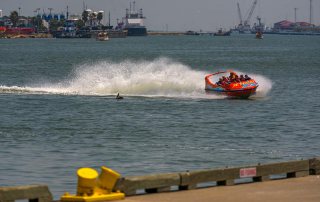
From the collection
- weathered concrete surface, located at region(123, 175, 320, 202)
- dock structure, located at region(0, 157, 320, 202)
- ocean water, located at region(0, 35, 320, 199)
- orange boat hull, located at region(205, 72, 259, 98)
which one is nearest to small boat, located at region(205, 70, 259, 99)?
orange boat hull, located at region(205, 72, 259, 98)

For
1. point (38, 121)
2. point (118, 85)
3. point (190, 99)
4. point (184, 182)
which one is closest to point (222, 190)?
point (184, 182)

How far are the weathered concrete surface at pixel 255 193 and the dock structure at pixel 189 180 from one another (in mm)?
74

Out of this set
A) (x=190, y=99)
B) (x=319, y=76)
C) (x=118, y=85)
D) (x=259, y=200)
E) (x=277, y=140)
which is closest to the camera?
(x=259, y=200)

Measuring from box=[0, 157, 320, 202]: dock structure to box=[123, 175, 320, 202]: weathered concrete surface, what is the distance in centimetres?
7

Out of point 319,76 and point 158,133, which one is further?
point 319,76

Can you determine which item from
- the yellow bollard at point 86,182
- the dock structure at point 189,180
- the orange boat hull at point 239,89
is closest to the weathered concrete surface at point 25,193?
the dock structure at point 189,180

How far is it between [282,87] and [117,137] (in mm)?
41370

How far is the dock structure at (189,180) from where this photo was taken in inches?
792

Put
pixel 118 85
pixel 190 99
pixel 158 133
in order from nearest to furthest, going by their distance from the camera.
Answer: pixel 158 133, pixel 190 99, pixel 118 85

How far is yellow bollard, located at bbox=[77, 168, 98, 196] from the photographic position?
20250mm

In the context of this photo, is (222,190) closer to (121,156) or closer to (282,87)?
(121,156)

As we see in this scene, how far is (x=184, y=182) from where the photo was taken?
22078 mm

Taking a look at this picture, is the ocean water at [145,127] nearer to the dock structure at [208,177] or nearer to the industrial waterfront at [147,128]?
the industrial waterfront at [147,128]

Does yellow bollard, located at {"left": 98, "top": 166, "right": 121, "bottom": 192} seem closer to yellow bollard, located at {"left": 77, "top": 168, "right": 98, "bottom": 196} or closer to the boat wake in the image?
yellow bollard, located at {"left": 77, "top": 168, "right": 98, "bottom": 196}
